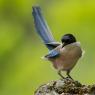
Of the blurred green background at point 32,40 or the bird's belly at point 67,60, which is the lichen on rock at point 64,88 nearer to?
the bird's belly at point 67,60

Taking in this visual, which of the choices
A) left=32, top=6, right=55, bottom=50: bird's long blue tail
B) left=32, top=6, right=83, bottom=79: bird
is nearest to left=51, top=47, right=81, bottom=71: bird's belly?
left=32, top=6, right=83, bottom=79: bird

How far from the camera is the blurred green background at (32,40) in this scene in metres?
8.03

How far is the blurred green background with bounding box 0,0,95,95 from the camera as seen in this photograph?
803 cm

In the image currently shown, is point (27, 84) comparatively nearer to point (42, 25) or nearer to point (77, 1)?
point (77, 1)

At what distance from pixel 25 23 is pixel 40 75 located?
1.53 m

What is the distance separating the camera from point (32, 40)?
9.28 meters

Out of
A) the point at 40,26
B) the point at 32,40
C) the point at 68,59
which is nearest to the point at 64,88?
the point at 68,59

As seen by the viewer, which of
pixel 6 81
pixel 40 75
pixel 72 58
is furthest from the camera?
pixel 6 81

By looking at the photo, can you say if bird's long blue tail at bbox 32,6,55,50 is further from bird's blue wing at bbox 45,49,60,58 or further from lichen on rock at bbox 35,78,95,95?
lichen on rock at bbox 35,78,95,95

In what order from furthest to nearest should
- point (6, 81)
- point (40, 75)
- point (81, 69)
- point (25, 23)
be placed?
point (25, 23)
point (6, 81)
point (40, 75)
point (81, 69)

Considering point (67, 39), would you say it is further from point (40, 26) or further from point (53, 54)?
point (40, 26)

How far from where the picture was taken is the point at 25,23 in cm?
967

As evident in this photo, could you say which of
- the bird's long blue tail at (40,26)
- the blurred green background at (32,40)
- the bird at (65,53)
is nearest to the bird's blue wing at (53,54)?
the bird at (65,53)

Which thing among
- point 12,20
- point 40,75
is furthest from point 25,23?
point 40,75
